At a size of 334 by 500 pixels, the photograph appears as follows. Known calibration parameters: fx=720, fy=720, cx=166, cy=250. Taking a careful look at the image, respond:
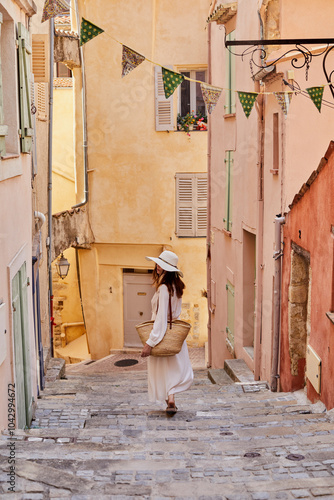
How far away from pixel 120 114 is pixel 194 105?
186 centimetres

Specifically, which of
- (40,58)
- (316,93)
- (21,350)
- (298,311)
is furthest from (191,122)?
(21,350)

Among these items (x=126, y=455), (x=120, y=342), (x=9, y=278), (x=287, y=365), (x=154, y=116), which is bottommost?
(x=120, y=342)

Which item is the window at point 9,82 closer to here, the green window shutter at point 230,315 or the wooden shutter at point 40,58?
the wooden shutter at point 40,58

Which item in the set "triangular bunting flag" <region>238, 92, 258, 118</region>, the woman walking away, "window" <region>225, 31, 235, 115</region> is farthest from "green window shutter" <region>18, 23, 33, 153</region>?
"window" <region>225, 31, 235, 115</region>

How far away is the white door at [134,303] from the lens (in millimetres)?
19016

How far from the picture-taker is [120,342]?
1903 centimetres

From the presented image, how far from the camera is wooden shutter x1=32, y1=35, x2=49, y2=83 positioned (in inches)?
495

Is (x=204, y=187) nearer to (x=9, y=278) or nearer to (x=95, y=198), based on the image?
(x=95, y=198)

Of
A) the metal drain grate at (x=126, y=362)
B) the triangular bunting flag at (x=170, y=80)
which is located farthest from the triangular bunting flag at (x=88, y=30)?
the metal drain grate at (x=126, y=362)

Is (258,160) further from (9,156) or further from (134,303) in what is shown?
(134,303)

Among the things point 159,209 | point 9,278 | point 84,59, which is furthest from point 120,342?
point 9,278

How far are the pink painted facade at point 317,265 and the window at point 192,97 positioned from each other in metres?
9.35

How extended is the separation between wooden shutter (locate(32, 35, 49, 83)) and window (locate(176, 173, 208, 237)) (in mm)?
5933

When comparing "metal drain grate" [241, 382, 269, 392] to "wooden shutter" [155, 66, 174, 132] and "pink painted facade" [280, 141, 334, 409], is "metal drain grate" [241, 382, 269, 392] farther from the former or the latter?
"wooden shutter" [155, 66, 174, 132]
